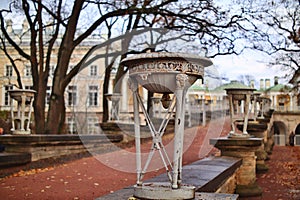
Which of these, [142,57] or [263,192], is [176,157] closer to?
[142,57]

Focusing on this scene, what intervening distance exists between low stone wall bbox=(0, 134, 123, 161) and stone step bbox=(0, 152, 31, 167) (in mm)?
306

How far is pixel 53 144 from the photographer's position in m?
12.8

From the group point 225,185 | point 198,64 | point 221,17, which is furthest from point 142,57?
point 221,17

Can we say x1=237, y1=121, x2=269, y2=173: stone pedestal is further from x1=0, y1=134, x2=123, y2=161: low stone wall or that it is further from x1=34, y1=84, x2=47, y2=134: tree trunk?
x1=34, y1=84, x2=47, y2=134: tree trunk

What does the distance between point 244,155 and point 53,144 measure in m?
6.17

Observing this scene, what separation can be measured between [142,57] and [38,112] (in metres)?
12.7

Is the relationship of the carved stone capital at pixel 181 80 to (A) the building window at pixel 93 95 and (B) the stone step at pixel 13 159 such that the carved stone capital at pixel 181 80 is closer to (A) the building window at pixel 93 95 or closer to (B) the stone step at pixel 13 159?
(B) the stone step at pixel 13 159

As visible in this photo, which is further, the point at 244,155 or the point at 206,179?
the point at 244,155

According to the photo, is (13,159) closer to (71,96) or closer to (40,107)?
(40,107)

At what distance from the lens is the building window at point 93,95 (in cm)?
4393

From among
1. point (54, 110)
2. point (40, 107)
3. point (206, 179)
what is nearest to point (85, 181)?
point (206, 179)

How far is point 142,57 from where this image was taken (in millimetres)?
3775

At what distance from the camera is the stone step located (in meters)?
10.2

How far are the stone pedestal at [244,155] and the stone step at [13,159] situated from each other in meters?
4.87
